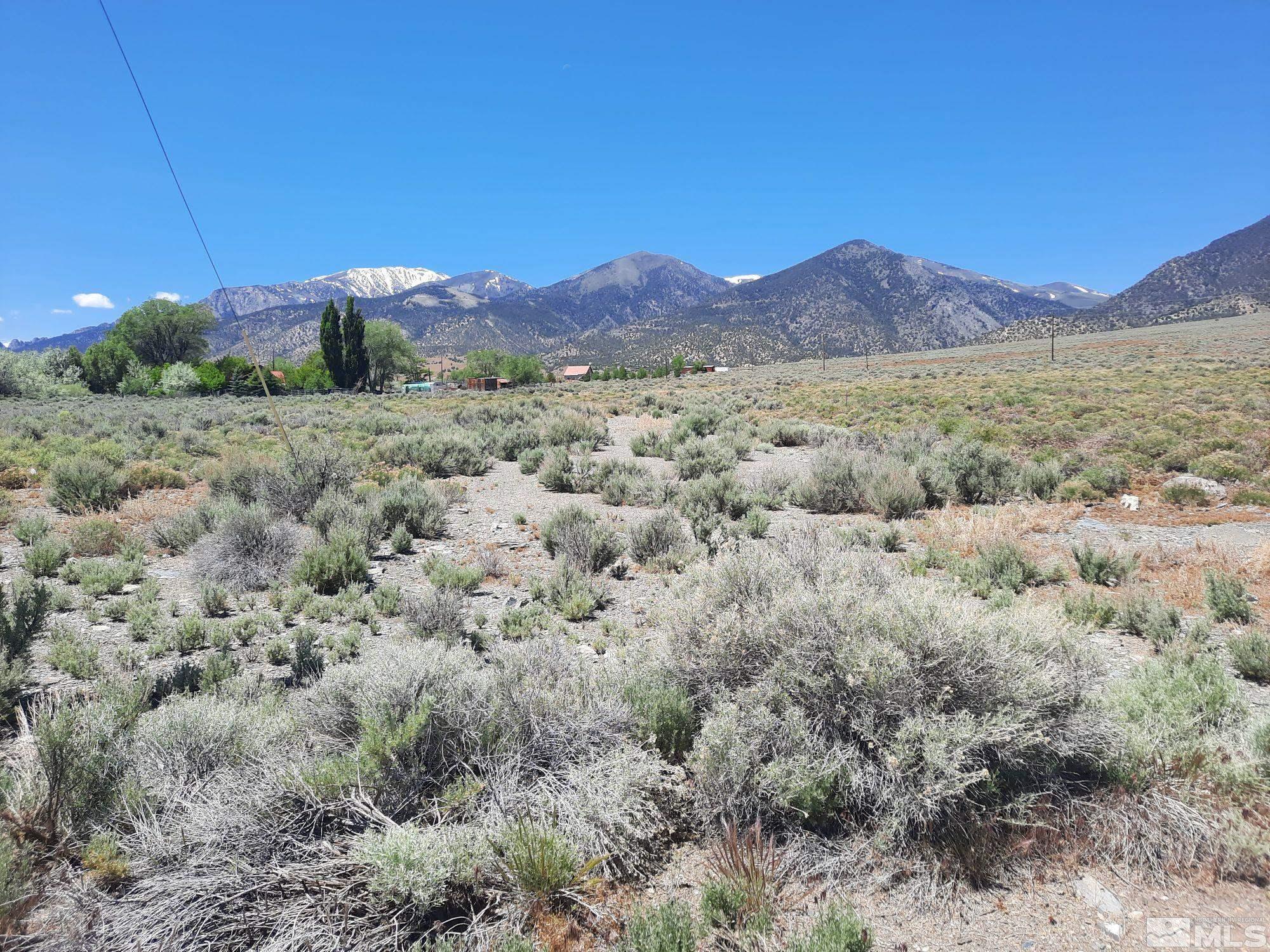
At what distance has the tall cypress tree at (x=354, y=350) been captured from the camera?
61.2 metres

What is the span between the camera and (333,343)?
201 feet

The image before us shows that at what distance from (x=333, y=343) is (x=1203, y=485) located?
67.3 metres

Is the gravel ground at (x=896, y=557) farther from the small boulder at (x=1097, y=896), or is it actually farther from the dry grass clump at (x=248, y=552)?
the dry grass clump at (x=248, y=552)

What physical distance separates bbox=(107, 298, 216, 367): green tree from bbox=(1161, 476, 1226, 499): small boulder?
82.5m

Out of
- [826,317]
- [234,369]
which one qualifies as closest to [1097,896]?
[234,369]

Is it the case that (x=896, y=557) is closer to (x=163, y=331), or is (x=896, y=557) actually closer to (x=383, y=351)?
(x=383, y=351)

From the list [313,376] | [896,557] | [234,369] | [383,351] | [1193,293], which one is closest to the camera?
[896,557]

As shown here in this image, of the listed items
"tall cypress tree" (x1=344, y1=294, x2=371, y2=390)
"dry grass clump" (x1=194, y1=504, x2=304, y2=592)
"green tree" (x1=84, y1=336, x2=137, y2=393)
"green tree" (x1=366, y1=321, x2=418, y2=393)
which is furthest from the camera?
"green tree" (x1=366, y1=321, x2=418, y2=393)

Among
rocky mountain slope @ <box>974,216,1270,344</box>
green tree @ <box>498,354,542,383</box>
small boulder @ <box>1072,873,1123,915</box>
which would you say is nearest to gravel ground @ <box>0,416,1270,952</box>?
small boulder @ <box>1072,873,1123,915</box>

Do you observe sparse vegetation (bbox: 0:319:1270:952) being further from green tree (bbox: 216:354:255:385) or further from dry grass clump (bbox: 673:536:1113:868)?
green tree (bbox: 216:354:255:385)

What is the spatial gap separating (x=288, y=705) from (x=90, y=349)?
79962mm

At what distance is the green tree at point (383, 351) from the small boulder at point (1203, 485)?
71.2m

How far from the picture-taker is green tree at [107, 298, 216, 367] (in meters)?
68.8

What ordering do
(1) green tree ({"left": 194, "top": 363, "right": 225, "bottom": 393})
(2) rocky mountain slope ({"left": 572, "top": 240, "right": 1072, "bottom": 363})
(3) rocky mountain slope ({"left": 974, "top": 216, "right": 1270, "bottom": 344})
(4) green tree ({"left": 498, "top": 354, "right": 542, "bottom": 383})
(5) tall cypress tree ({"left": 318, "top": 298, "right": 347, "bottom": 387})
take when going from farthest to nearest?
(2) rocky mountain slope ({"left": 572, "top": 240, "right": 1072, "bottom": 363}) < (4) green tree ({"left": 498, "top": 354, "right": 542, "bottom": 383}) < (3) rocky mountain slope ({"left": 974, "top": 216, "right": 1270, "bottom": 344}) < (5) tall cypress tree ({"left": 318, "top": 298, "right": 347, "bottom": 387}) < (1) green tree ({"left": 194, "top": 363, "right": 225, "bottom": 393})
